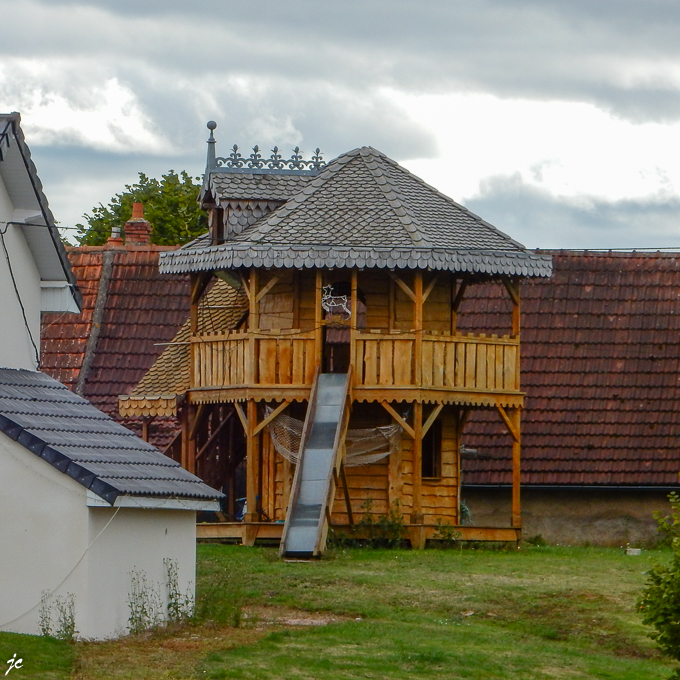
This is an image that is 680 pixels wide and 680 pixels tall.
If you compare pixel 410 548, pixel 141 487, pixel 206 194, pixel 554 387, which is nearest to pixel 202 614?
pixel 141 487

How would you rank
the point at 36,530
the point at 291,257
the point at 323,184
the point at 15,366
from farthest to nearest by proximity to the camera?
the point at 323,184 < the point at 291,257 < the point at 15,366 < the point at 36,530

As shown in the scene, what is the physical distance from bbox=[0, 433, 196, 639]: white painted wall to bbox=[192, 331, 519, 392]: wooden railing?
37.5ft

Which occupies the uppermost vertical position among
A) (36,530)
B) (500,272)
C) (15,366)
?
(500,272)

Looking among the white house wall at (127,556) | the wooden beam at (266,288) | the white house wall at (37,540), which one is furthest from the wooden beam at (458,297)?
the white house wall at (37,540)

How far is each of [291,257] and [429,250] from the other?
2.26 metres

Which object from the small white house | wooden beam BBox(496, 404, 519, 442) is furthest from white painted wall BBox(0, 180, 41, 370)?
wooden beam BBox(496, 404, 519, 442)

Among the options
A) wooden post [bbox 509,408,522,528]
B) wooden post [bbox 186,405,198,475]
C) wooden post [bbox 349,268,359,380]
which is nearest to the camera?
wooden post [bbox 349,268,359,380]

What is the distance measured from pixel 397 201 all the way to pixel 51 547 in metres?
14.2

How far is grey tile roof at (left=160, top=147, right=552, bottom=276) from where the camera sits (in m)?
28.5

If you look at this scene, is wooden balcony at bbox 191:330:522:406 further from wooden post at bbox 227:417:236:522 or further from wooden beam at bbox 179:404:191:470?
wooden post at bbox 227:417:236:522

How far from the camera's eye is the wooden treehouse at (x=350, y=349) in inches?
1129

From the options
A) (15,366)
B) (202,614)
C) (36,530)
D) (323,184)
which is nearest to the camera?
(36,530)

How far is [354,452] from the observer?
2947cm

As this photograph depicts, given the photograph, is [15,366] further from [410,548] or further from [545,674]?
[410,548]
